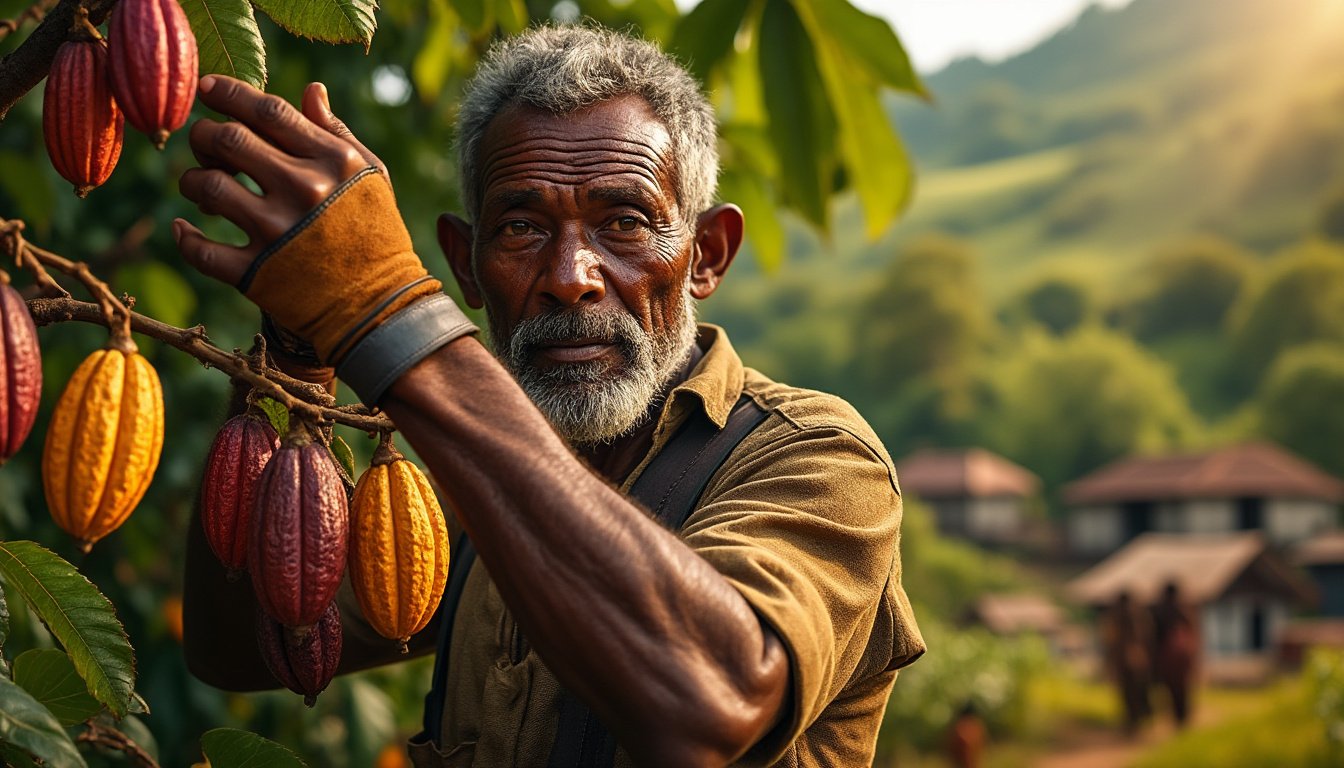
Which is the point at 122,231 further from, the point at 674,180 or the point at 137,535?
the point at 674,180

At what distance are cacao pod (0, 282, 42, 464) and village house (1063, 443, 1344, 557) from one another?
3259 centimetres

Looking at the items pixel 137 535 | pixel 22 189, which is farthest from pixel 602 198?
pixel 137 535

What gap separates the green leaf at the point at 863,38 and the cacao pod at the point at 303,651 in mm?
1417

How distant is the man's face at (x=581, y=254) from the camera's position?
1772mm

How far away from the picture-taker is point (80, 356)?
3107 mm

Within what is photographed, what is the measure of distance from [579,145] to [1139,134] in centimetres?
9406

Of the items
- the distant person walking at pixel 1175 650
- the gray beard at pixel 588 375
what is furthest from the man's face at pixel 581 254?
the distant person walking at pixel 1175 650

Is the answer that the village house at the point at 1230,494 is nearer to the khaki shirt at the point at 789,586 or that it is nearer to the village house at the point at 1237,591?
the village house at the point at 1237,591

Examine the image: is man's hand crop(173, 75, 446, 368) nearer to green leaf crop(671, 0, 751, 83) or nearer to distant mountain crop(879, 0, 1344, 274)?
green leaf crop(671, 0, 751, 83)

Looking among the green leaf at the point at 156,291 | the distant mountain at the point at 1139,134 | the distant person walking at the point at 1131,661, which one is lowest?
the distant mountain at the point at 1139,134

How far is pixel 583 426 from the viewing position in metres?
1.85

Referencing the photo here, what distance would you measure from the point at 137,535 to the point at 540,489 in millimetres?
2799

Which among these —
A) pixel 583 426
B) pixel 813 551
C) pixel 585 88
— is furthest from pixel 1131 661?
pixel 813 551

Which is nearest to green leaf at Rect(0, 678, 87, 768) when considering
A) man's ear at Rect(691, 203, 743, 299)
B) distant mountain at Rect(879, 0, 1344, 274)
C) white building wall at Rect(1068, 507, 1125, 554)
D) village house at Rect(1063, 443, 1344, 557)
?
man's ear at Rect(691, 203, 743, 299)
